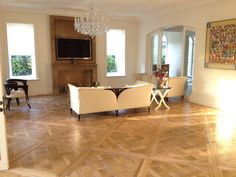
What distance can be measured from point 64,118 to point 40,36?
12.7ft

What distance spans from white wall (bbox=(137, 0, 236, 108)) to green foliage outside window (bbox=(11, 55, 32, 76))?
5039 mm

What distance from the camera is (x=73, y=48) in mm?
8578

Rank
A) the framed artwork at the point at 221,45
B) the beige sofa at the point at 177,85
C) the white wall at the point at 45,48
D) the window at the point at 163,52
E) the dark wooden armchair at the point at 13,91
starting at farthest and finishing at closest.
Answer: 1. the window at the point at 163,52
2. the white wall at the point at 45,48
3. the beige sofa at the point at 177,85
4. the dark wooden armchair at the point at 13,91
5. the framed artwork at the point at 221,45

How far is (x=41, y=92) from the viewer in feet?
27.3

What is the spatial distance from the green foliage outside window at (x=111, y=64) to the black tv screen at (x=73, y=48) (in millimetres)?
1021

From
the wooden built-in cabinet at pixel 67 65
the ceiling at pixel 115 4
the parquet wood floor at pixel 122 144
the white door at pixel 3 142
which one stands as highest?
the ceiling at pixel 115 4

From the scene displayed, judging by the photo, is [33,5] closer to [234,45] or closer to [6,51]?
[6,51]

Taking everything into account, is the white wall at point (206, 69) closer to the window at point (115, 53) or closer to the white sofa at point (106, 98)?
the white sofa at point (106, 98)

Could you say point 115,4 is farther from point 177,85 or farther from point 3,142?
point 3,142

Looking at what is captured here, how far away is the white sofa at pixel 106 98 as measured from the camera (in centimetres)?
520

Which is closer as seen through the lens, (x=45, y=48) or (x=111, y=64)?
(x=45, y=48)

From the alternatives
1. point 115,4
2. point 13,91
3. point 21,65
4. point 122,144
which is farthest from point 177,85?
point 21,65

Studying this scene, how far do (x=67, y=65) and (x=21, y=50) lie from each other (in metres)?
Result: 1.61

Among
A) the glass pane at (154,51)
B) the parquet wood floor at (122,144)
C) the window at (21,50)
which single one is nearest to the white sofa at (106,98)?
the parquet wood floor at (122,144)
